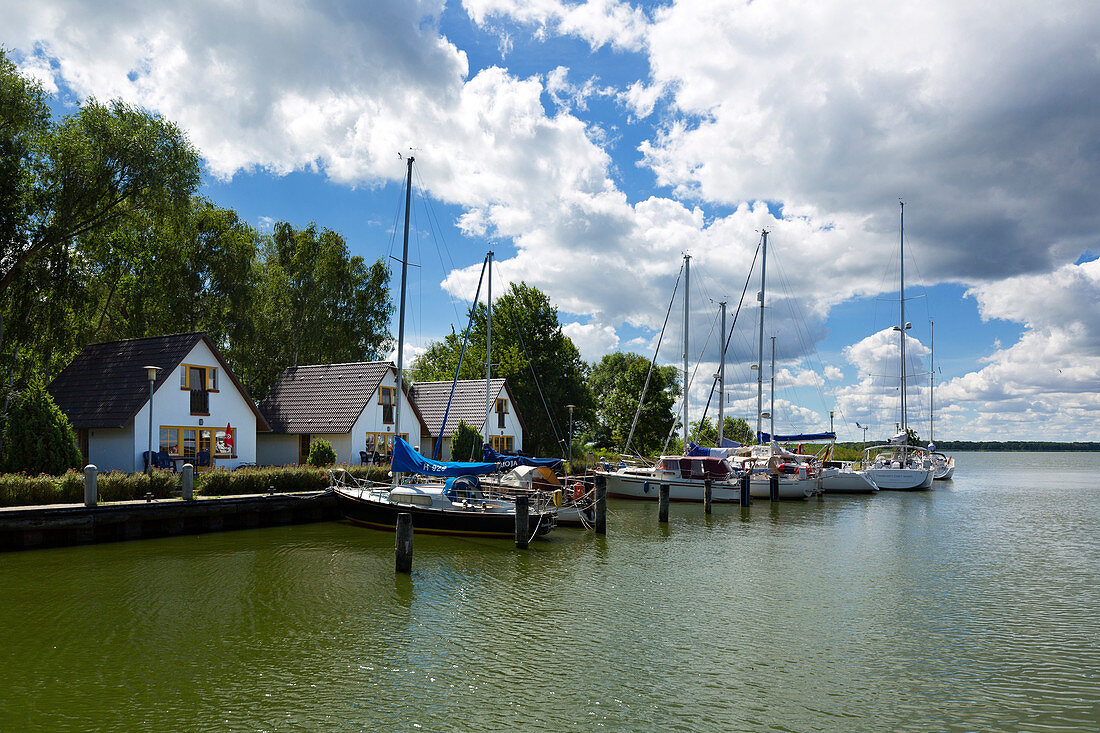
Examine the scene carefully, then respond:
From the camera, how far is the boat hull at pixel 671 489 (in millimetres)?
40938

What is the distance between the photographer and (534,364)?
5881 cm

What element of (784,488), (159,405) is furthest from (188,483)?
(784,488)

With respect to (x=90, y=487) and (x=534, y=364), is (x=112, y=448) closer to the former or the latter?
(x=90, y=487)

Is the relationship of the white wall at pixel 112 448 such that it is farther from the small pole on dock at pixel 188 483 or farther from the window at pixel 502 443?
the window at pixel 502 443

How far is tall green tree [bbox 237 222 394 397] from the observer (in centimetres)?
Answer: 5125

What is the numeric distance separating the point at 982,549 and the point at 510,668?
21921 millimetres

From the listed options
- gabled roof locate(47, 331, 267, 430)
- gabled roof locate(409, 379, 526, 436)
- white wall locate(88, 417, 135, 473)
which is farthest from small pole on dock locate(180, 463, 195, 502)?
gabled roof locate(409, 379, 526, 436)

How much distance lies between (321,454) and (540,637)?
77.3 ft

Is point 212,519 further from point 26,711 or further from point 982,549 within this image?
point 982,549

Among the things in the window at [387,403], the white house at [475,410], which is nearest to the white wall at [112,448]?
the window at [387,403]

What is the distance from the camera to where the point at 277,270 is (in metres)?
51.8

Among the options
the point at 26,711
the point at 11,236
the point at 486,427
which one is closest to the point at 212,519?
the point at 26,711

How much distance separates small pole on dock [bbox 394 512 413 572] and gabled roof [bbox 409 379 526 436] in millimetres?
27006

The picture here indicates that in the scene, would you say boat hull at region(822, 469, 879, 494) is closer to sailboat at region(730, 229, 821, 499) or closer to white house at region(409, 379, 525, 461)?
sailboat at region(730, 229, 821, 499)
